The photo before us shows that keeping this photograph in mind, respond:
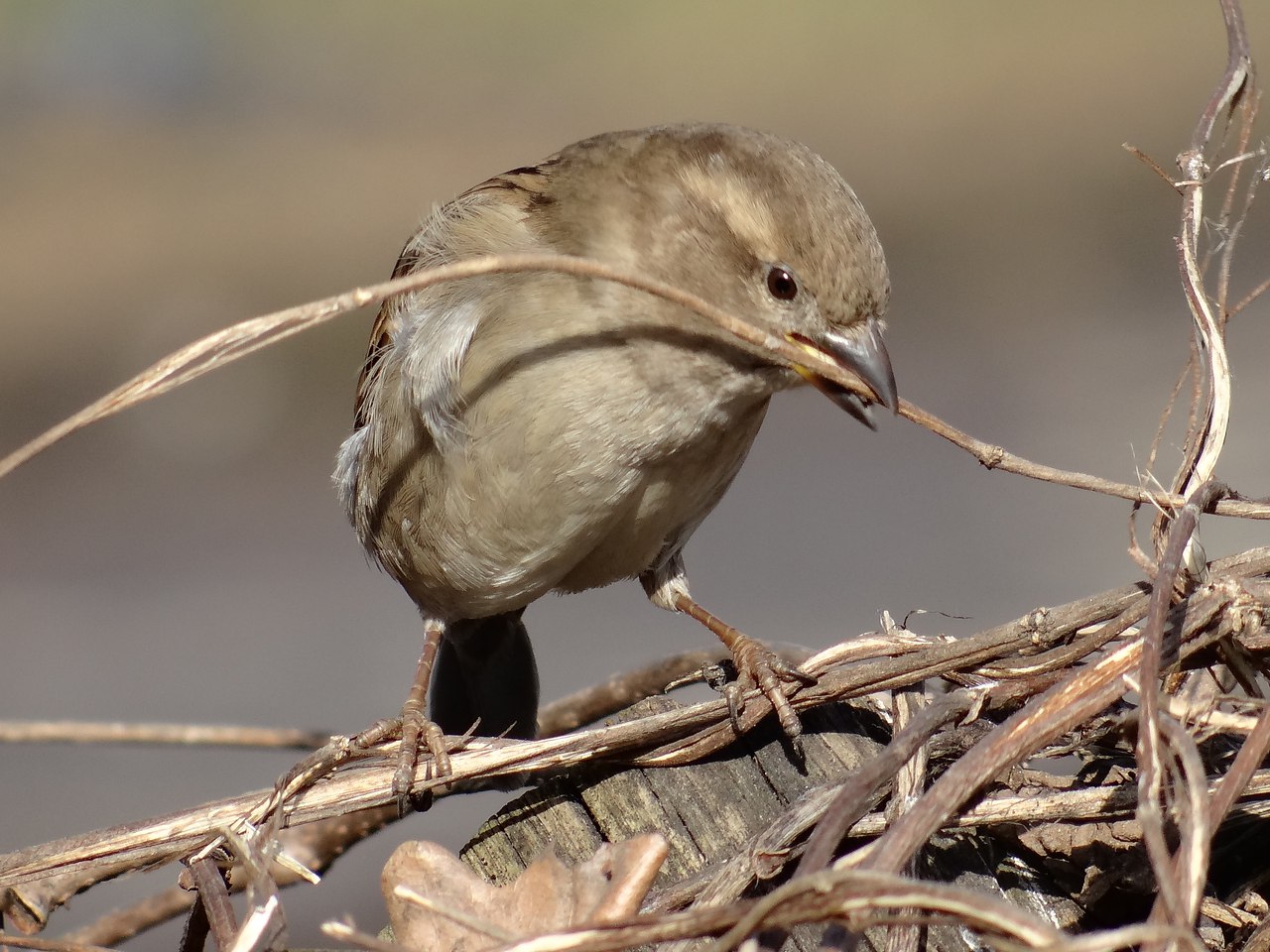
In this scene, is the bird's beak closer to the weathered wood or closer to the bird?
the bird

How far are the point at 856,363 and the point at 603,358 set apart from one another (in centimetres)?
49

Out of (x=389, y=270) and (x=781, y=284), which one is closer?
(x=781, y=284)

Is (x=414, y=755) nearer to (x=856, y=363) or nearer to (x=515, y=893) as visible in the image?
(x=515, y=893)

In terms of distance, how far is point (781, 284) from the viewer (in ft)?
9.48

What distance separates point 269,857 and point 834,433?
7560 millimetres

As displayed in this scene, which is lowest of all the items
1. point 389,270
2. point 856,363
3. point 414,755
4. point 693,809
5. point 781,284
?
point 693,809

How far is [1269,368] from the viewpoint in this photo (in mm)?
8500

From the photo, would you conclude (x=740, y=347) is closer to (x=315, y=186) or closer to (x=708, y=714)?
(x=708, y=714)

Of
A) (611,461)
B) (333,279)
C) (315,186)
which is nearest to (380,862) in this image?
(611,461)

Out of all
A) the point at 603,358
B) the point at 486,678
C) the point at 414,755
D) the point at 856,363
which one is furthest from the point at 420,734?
the point at 486,678

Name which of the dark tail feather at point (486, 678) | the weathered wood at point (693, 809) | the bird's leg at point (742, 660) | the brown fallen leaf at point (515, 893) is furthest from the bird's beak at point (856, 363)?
the dark tail feather at point (486, 678)

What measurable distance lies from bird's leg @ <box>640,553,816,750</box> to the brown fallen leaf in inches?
14.2

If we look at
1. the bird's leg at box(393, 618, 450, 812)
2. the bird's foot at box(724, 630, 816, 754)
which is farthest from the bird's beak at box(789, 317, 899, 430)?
the bird's leg at box(393, 618, 450, 812)

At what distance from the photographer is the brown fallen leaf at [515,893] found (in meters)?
1.70
